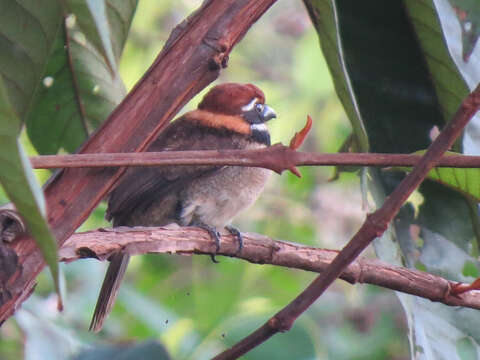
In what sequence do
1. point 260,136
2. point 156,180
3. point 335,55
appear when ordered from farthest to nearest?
1. point 260,136
2. point 156,180
3. point 335,55

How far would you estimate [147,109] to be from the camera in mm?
1114

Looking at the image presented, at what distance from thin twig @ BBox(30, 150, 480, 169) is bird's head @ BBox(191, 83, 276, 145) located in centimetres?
174

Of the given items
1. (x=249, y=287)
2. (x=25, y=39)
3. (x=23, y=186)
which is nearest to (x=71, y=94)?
(x=25, y=39)

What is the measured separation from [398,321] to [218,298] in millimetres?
1692

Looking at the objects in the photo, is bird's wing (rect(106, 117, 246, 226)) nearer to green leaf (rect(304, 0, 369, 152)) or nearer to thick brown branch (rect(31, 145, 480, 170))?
green leaf (rect(304, 0, 369, 152))

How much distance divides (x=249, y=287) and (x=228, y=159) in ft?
7.19

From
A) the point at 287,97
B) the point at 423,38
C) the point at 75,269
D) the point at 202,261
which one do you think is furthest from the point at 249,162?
the point at 287,97

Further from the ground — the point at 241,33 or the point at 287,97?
the point at 241,33

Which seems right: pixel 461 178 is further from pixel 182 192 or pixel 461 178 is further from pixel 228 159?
pixel 182 192

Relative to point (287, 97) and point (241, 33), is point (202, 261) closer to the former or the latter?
point (287, 97)

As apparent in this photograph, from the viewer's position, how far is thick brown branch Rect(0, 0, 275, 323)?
1054mm

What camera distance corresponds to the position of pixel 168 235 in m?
1.34

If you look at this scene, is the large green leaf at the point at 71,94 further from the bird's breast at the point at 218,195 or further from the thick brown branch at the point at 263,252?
the bird's breast at the point at 218,195

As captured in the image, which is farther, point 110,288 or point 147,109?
point 110,288
